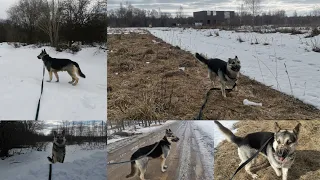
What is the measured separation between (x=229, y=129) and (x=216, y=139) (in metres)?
0.16

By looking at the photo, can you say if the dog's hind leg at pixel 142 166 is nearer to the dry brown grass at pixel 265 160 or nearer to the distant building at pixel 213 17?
the dry brown grass at pixel 265 160

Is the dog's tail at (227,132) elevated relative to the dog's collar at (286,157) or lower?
elevated

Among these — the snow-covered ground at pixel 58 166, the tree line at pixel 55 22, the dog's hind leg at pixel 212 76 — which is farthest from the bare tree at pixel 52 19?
the dog's hind leg at pixel 212 76

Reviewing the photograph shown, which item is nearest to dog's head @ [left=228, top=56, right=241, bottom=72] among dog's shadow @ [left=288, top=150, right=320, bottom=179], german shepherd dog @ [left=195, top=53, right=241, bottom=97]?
german shepherd dog @ [left=195, top=53, right=241, bottom=97]

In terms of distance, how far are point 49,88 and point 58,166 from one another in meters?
0.71

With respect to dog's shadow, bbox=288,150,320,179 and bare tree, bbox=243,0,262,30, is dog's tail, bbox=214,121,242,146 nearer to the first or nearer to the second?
dog's shadow, bbox=288,150,320,179

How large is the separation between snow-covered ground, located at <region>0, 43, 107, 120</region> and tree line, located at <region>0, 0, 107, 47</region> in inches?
4.1

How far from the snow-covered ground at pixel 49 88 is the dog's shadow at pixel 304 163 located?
5.77 ft

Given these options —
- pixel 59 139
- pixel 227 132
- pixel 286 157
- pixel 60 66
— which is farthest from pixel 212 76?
pixel 59 139

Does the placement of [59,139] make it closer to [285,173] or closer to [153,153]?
[153,153]

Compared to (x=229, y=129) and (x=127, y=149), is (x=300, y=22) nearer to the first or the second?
(x=229, y=129)

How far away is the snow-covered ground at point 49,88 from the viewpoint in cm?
372

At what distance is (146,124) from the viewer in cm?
381

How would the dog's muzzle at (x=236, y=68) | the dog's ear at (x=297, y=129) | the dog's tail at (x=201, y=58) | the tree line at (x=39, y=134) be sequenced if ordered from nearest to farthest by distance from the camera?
the dog's ear at (x=297, y=129) → the tree line at (x=39, y=134) → the dog's muzzle at (x=236, y=68) → the dog's tail at (x=201, y=58)
